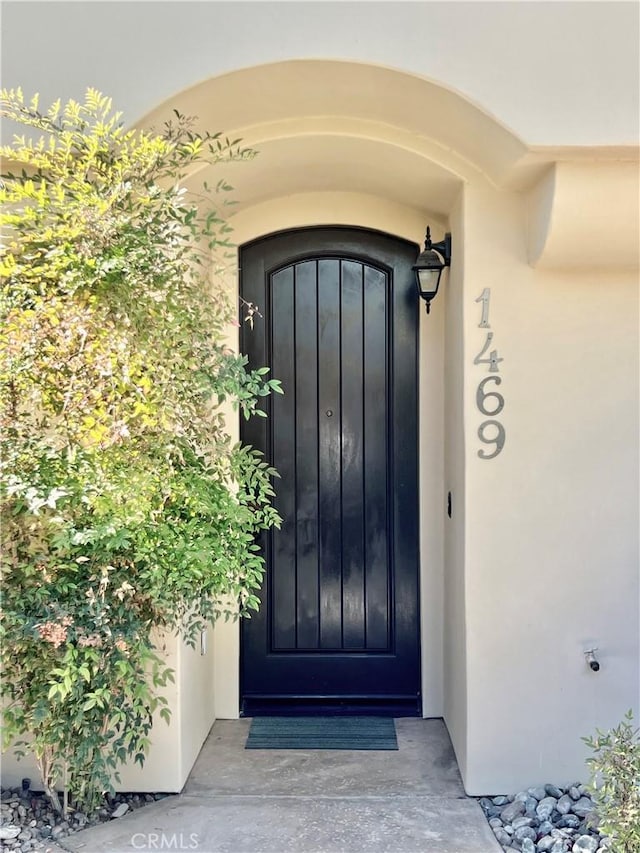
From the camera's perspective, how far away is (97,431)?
2186mm

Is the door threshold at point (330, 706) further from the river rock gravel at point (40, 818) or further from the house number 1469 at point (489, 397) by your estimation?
the house number 1469 at point (489, 397)

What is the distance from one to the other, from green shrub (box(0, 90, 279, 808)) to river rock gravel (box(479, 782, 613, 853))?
4.01 feet

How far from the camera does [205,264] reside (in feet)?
10.2

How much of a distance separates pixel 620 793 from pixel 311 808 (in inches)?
43.1

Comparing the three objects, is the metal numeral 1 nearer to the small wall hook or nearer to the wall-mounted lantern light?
the wall-mounted lantern light

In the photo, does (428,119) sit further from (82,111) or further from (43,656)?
(43,656)

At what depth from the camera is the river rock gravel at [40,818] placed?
2.29 metres

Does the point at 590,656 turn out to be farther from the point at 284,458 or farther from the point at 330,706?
the point at 284,458

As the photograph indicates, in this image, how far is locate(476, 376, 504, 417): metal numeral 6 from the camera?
2707 millimetres

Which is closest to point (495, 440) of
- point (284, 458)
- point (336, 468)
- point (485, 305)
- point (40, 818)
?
point (485, 305)

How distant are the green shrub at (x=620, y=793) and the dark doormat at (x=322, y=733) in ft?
3.60

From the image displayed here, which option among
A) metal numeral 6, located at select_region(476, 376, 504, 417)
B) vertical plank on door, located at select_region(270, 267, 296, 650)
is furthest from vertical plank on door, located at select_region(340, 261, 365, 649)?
metal numeral 6, located at select_region(476, 376, 504, 417)

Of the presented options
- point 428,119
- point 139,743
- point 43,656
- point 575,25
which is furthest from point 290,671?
Result: point 575,25

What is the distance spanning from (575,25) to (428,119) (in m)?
0.57
